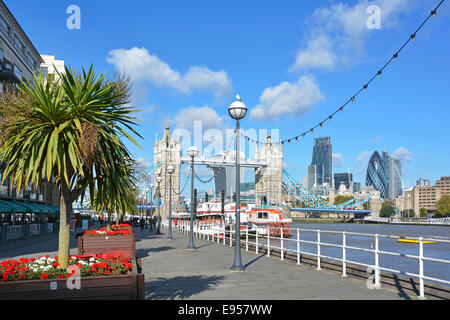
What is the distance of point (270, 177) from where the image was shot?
132500mm

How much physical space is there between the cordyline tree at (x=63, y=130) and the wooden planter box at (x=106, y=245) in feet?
20.5

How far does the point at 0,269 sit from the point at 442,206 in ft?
662

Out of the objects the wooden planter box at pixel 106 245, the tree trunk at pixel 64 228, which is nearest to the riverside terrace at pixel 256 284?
the wooden planter box at pixel 106 245

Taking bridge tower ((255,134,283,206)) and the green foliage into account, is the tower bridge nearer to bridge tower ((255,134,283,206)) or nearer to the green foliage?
bridge tower ((255,134,283,206))

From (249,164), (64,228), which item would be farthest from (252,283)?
(249,164)

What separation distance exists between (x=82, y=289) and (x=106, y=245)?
8719 mm

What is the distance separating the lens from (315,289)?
9297 mm

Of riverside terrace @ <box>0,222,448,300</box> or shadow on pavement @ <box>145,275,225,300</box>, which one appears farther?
shadow on pavement @ <box>145,275,225,300</box>

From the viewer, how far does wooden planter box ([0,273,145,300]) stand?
594 cm

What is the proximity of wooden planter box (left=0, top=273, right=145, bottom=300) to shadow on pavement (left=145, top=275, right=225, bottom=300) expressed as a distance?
2.36 metres

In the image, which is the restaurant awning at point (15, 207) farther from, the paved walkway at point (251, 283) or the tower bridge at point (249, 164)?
the tower bridge at point (249, 164)

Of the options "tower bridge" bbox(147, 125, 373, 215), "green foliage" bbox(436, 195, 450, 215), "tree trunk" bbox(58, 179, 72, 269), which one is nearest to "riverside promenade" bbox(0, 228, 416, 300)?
"tree trunk" bbox(58, 179, 72, 269)

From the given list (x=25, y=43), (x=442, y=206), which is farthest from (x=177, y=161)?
(x=442, y=206)

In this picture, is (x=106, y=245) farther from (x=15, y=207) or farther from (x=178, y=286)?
(x=15, y=207)
